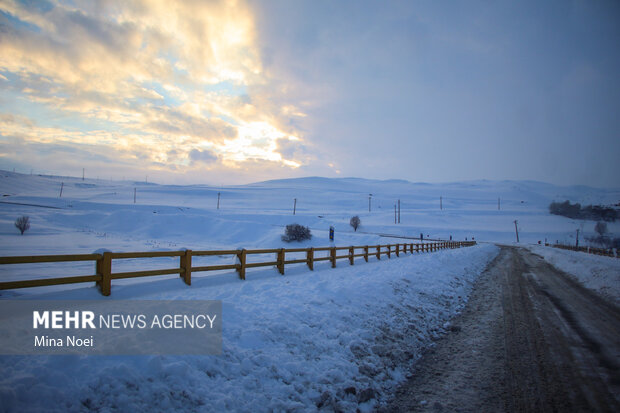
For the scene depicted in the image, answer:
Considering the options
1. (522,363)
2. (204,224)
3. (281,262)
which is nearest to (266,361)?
(522,363)

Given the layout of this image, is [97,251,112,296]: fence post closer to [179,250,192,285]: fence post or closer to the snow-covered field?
the snow-covered field

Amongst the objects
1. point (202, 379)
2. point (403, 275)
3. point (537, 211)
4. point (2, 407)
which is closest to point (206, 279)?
point (202, 379)

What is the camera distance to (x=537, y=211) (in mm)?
126312

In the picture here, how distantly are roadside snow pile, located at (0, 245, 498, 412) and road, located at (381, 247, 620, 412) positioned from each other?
584mm

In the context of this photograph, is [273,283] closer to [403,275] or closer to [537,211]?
[403,275]

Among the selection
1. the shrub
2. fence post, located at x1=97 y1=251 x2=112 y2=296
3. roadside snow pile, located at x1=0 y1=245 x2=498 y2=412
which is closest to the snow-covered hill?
the shrub

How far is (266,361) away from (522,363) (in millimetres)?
5159

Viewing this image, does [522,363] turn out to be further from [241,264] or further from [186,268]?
[186,268]

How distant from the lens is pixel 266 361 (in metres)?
5.36

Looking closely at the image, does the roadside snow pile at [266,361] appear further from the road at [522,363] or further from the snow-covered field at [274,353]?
the road at [522,363]

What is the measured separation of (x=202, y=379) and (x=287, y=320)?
2587 mm

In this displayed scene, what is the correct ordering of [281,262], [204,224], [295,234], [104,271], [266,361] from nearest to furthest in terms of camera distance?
1. [266,361]
2. [104,271]
3. [281,262]
4. [295,234]
5. [204,224]

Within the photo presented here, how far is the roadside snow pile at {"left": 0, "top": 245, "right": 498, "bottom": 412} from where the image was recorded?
3.88 metres

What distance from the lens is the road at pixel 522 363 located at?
4750mm
